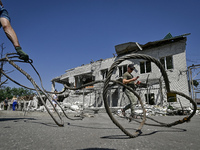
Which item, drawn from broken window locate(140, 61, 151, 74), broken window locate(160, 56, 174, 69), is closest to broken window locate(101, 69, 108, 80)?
broken window locate(140, 61, 151, 74)

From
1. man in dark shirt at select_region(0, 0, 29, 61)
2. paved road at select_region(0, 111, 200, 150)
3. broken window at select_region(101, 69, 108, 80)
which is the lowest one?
paved road at select_region(0, 111, 200, 150)

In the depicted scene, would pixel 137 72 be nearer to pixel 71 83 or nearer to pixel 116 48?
pixel 116 48

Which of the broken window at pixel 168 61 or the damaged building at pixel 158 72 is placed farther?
the broken window at pixel 168 61

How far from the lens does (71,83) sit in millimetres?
22250

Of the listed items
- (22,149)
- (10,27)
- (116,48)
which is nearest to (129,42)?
(116,48)

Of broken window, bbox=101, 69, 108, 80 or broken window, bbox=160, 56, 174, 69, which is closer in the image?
broken window, bbox=160, 56, 174, 69

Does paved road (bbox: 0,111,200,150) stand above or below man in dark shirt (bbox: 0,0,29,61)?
below

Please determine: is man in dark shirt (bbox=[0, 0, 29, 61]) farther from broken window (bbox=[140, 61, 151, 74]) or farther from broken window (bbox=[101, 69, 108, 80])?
broken window (bbox=[101, 69, 108, 80])

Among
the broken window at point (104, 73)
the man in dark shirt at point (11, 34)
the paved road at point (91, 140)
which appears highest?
the broken window at point (104, 73)

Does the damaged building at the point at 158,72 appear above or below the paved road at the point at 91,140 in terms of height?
above

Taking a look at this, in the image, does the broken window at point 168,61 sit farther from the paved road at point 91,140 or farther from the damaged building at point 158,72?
the paved road at point 91,140

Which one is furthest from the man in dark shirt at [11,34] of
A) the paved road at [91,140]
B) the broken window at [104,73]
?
the broken window at [104,73]

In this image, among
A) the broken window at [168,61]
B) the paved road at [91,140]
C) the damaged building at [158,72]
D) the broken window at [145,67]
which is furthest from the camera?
the broken window at [145,67]

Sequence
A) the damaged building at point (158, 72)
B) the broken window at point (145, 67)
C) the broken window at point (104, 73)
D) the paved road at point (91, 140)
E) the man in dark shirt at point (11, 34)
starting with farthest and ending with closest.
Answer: the broken window at point (104, 73) < the broken window at point (145, 67) < the damaged building at point (158, 72) < the man in dark shirt at point (11, 34) < the paved road at point (91, 140)
